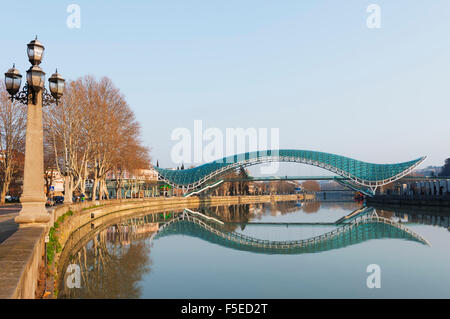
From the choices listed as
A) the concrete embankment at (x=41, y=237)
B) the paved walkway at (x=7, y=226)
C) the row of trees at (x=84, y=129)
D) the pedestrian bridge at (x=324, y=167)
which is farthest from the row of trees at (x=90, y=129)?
the pedestrian bridge at (x=324, y=167)

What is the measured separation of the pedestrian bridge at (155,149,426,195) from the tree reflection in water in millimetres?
70136

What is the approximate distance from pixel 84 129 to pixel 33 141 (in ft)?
80.1

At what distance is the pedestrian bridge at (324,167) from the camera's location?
3617 inches

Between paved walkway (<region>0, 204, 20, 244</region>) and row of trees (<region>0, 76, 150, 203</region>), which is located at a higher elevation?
row of trees (<region>0, 76, 150, 203</region>)

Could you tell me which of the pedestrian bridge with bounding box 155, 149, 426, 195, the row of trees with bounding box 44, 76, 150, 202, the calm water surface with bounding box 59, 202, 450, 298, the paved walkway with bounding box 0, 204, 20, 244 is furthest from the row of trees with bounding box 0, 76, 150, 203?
the pedestrian bridge with bounding box 155, 149, 426, 195

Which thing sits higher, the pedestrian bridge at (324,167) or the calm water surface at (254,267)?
the pedestrian bridge at (324,167)

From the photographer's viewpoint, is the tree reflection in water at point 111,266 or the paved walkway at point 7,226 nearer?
the tree reflection in water at point 111,266

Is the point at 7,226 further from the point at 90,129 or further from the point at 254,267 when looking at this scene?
the point at 90,129

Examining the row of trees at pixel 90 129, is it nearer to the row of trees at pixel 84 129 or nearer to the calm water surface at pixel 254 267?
the row of trees at pixel 84 129

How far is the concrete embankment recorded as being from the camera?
550 cm

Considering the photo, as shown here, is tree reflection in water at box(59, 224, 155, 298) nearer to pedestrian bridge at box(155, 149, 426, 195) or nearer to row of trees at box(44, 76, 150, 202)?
row of trees at box(44, 76, 150, 202)

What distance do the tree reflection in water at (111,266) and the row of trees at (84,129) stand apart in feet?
23.7
